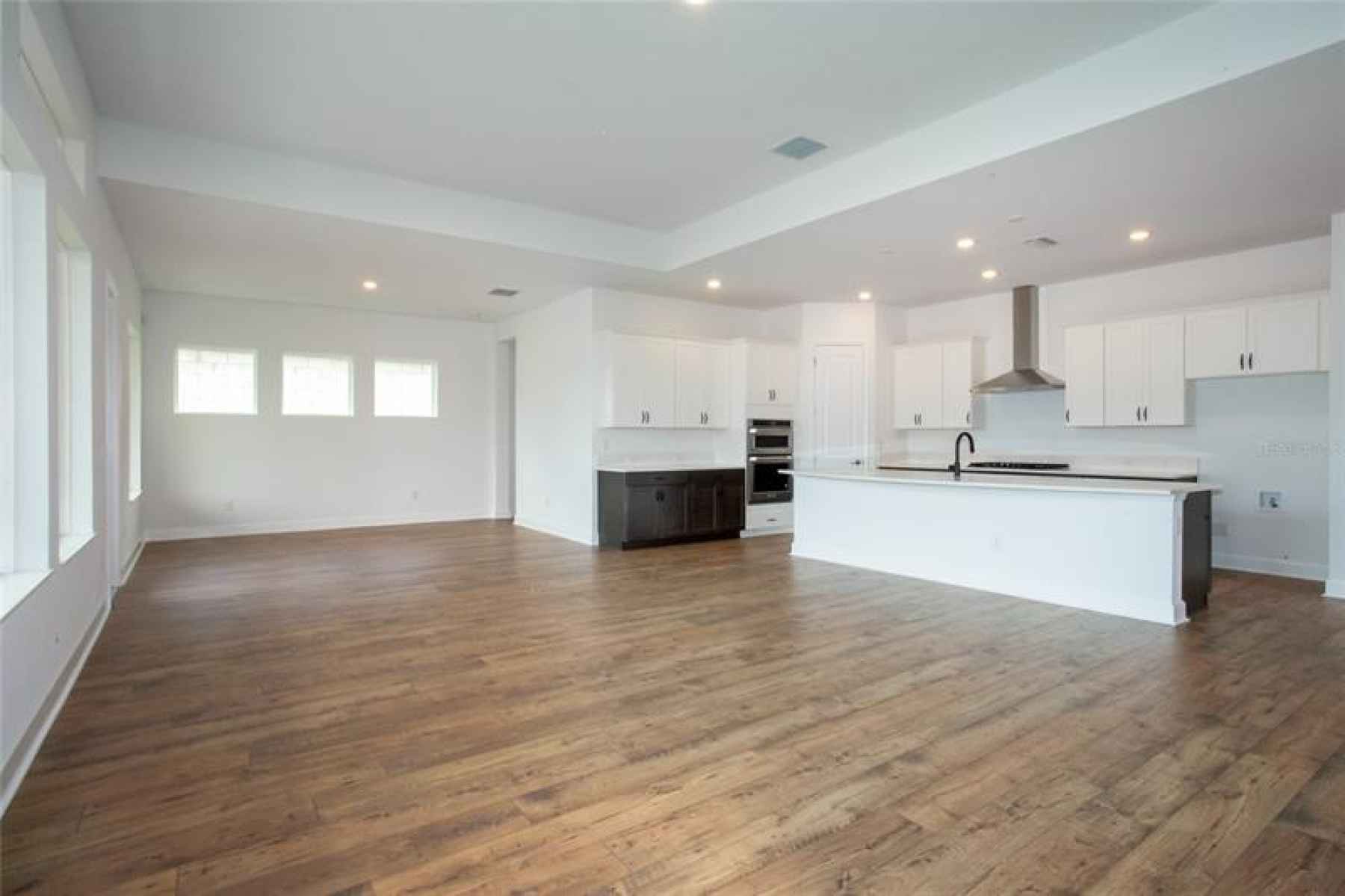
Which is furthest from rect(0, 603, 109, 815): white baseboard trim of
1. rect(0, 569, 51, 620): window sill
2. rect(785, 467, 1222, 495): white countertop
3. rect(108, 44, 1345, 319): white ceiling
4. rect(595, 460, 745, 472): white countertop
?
rect(785, 467, 1222, 495): white countertop

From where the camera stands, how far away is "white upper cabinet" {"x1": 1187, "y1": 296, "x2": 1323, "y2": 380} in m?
5.46

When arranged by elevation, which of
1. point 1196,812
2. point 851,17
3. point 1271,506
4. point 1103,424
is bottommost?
point 1196,812

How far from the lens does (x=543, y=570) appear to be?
5.97 m

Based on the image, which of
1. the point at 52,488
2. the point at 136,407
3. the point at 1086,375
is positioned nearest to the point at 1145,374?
the point at 1086,375

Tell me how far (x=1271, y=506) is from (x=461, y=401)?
29.7ft

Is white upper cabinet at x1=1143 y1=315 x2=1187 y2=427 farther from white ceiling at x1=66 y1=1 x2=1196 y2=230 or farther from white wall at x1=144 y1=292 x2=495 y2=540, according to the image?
white wall at x1=144 y1=292 x2=495 y2=540

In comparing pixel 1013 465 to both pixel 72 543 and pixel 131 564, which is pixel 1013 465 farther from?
pixel 131 564

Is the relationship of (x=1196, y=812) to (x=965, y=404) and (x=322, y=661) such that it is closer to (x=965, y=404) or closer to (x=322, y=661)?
(x=322, y=661)

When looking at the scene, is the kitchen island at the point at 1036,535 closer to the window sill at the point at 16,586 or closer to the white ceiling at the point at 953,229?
the white ceiling at the point at 953,229

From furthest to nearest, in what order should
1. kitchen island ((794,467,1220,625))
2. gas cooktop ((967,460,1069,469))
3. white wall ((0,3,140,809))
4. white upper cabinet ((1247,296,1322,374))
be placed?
1. gas cooktop ((967,460,1069,469))
2. white upper cabinet ((1247,296,1322,374))
3. kitchen island ((794,467,1220,625))
4. white wall ((0,3,140,809))

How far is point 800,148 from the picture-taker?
15.3 feet

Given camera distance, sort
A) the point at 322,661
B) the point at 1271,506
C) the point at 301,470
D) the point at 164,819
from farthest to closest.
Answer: the point at 301,470 → the point at 1271,506 → the point at 322,661 → the point at 164,819

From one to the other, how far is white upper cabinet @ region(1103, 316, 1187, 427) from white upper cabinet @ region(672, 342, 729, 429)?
390 cm

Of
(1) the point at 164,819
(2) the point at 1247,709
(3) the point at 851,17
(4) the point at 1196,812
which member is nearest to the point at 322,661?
(1) the point at 164,819
